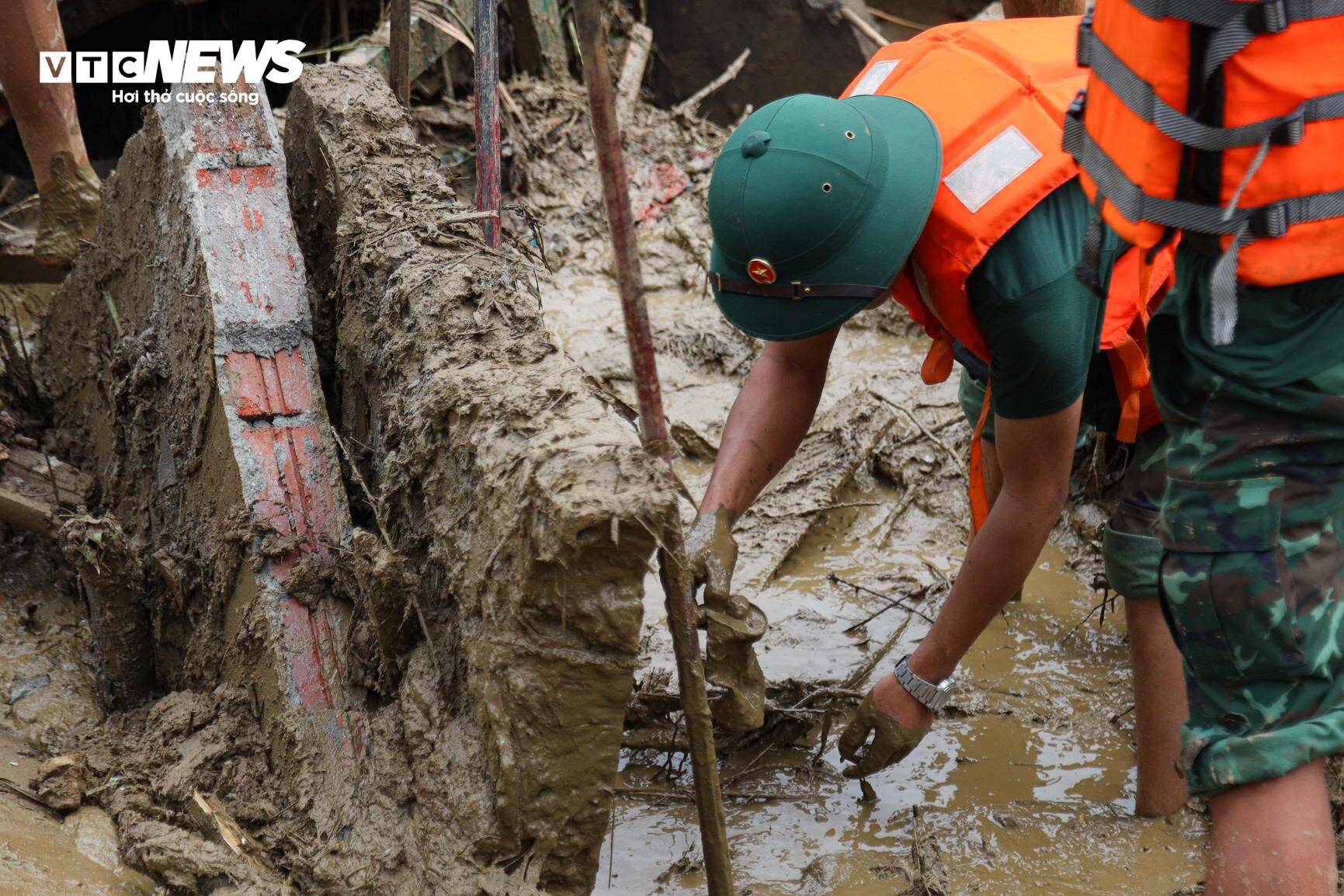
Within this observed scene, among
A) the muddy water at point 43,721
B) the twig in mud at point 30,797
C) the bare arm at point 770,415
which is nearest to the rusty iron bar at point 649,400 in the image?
the bare arm at point 770,415

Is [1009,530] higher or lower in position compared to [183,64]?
lower

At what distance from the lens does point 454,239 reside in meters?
2.48

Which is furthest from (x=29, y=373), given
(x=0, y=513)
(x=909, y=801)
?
Result: (x=909, y=801)

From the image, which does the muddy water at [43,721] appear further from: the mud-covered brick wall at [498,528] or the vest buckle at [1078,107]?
→ the vest buckle at [1078,107]

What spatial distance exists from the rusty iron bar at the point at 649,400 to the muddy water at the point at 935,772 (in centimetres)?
60

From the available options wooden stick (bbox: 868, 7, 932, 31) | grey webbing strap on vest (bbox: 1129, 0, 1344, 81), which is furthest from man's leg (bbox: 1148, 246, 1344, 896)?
wooden stick (bbox: 868, 7, 932, 31)

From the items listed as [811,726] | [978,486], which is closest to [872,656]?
[811,726]

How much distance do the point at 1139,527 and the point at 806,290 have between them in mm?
961

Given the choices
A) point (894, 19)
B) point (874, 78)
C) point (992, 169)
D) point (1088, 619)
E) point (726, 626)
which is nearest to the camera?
point (992, 169)

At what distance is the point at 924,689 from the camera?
8.09 ft

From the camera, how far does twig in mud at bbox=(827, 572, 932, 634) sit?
3404 mm

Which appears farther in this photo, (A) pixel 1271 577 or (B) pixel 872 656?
(B) pixel 872 656

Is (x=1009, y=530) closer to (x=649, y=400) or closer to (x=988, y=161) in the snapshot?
(x=988, y=161)

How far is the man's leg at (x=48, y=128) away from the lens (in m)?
4.17
